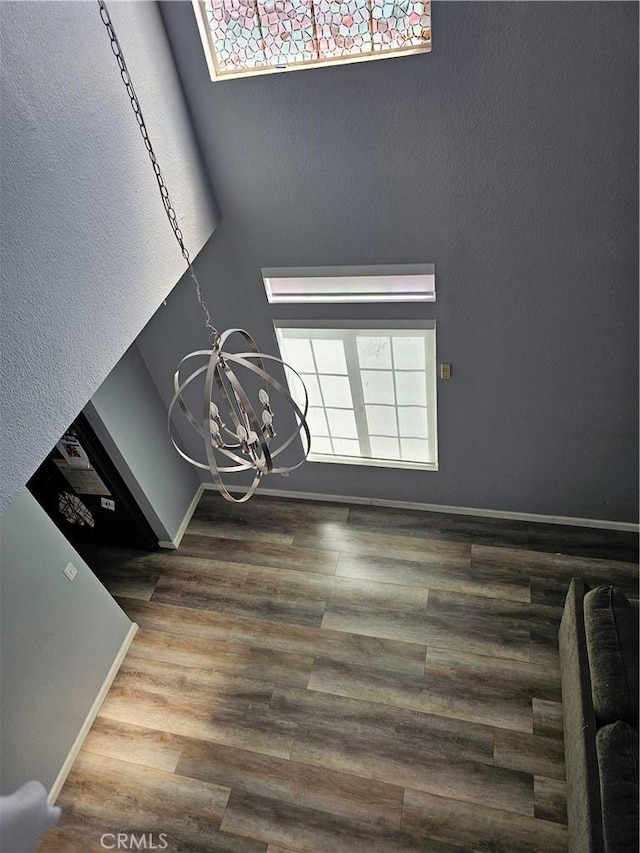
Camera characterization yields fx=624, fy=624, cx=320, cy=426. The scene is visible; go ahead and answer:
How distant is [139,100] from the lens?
2883 mm

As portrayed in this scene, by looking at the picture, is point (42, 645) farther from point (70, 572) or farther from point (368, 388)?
point (368, 388)

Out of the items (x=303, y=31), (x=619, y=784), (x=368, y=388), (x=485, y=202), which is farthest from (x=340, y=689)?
(x=303, y=31)

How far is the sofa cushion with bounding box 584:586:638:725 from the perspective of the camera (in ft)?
9.76

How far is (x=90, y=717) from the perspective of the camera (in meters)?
4.08

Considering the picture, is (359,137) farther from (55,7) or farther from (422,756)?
(422,756)

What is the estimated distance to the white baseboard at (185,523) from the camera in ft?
16.3

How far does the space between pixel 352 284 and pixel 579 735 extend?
8.87 ft

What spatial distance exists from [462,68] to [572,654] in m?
2.99

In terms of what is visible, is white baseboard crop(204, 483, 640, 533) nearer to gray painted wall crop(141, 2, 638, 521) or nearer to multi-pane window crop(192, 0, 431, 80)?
gray painted wall crop(141, 2, 638, 521)

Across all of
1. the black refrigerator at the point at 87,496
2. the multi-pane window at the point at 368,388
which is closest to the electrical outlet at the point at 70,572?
the black refrigerator at the point at 87,496

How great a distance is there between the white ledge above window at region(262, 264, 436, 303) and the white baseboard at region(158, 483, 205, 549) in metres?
2.08

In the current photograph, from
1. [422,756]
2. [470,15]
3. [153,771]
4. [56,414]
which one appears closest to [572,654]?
[422,756]

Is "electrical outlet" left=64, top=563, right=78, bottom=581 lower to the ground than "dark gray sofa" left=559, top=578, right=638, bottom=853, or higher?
higher
